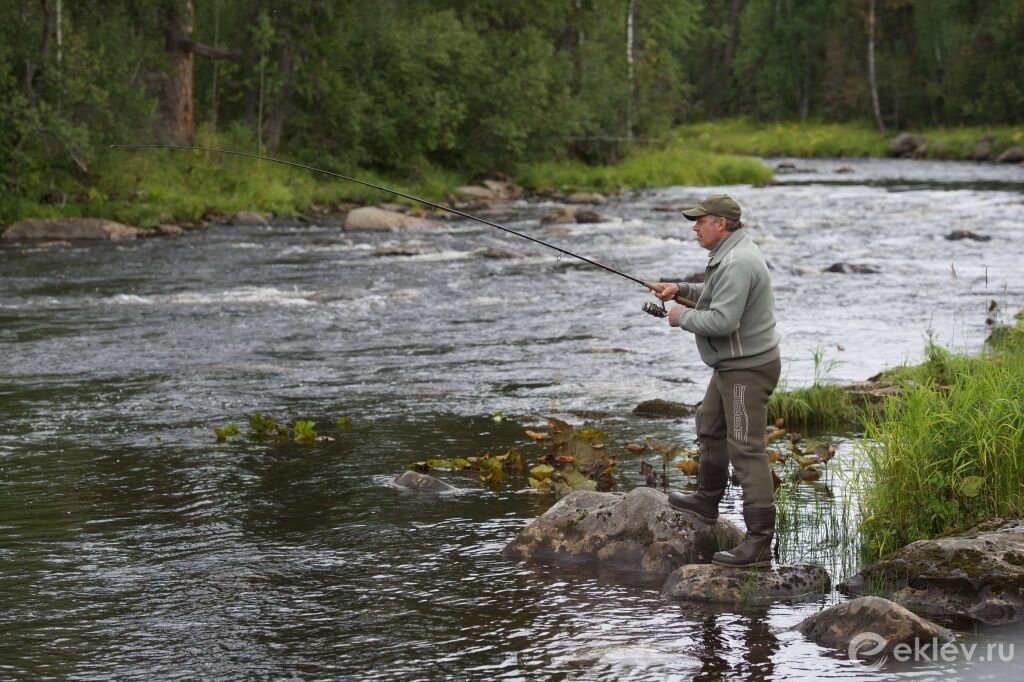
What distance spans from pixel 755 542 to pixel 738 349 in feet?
2.99

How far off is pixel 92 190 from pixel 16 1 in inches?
140

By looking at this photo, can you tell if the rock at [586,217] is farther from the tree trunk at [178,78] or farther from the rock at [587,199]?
the tree trunk at [178,78]

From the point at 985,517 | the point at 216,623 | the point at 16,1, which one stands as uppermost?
the point at 16,1

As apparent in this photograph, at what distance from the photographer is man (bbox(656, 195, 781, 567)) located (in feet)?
19.9

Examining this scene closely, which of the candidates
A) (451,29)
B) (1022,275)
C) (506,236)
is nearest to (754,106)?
(451,29)

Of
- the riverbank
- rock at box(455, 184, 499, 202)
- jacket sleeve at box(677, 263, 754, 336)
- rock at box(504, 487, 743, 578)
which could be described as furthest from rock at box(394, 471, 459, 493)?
rock at box(455, 184, 499, 202)

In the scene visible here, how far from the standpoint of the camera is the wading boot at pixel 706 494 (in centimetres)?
Answer: 652

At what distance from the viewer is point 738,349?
241 inches

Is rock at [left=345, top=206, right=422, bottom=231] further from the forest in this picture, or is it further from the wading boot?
the wading boot

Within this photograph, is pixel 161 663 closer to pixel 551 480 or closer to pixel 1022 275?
pixel 551 480

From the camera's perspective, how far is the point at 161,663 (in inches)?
216

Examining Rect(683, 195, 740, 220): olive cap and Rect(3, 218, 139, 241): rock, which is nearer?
Rect(683, 195, 740, 220): olive cap

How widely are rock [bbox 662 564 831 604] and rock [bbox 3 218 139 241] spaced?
63.1 feet

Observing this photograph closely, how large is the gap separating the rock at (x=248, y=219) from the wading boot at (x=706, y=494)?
69.1 ft
